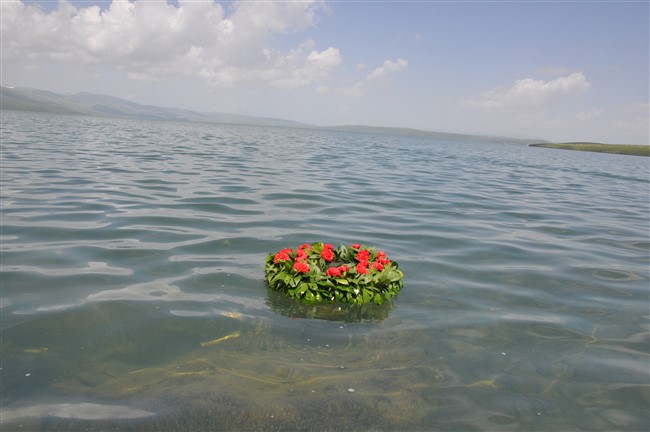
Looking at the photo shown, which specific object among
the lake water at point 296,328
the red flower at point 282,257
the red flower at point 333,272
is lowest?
the lake water at point 296,328

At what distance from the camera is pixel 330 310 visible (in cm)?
807

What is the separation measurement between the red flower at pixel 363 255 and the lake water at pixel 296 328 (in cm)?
109

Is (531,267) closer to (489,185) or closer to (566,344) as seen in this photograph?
(566,344)

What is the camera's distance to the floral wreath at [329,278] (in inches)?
320

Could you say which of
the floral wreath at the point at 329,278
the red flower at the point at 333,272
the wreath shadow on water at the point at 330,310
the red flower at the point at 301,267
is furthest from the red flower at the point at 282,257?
the red flower at the point at 333,272

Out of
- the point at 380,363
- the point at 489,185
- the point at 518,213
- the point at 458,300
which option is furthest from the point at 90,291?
the point at 489,185

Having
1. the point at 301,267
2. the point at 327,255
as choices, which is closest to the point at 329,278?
the point at 301,267

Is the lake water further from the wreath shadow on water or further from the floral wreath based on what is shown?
the floral wreath

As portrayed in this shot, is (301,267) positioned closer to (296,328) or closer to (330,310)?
(330,310)

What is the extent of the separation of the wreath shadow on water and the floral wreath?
0.39ft

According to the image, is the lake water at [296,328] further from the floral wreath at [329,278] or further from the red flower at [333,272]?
the red flower at [333,272]

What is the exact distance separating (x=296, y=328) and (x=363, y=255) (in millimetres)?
2314

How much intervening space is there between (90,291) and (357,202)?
41.5ft

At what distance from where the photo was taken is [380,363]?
6.37 m
